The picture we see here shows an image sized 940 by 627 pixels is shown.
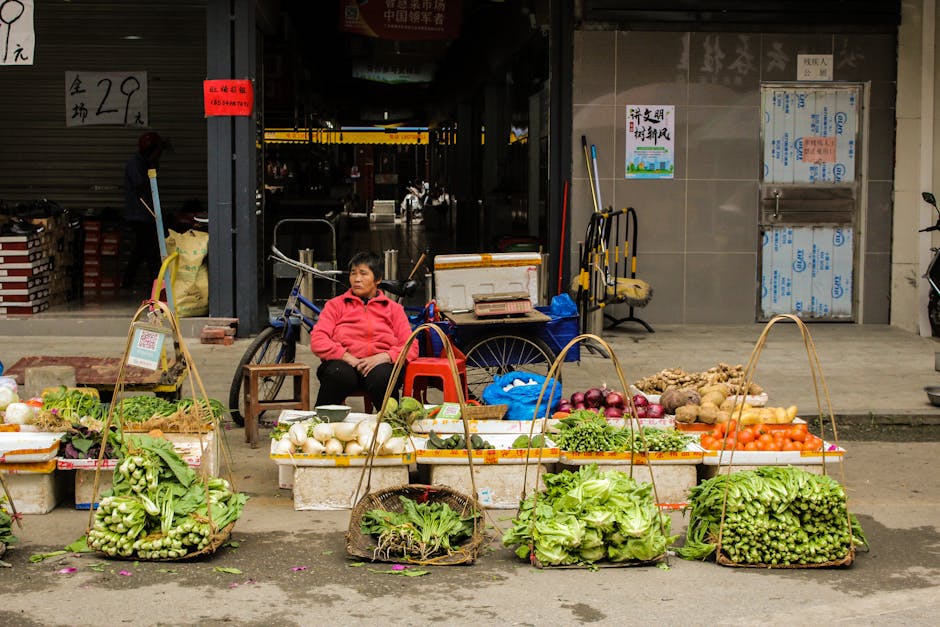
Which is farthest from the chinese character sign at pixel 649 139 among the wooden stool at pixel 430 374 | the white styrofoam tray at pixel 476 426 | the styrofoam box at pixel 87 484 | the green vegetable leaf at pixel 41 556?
the green vegetable leaf at pixel 41 556

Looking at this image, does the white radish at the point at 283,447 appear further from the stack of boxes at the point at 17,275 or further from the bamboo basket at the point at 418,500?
the stack of boxes at the point at 17,275

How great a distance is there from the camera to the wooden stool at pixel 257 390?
313 inches

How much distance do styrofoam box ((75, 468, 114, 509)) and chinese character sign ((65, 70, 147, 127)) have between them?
1082 cm

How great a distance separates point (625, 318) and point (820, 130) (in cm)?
302

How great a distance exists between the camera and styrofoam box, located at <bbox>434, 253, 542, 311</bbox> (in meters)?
9.23

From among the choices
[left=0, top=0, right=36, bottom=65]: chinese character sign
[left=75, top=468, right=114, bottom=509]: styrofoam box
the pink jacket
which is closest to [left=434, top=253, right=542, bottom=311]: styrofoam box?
the pink jacket

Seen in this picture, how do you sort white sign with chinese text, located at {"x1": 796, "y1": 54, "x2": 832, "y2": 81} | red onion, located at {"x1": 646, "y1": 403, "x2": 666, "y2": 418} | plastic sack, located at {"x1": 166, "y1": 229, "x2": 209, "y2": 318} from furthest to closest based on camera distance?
white sign with chinese text, located at {"x1": 796, "y1": 54, "x2": 832, "y2": 81}, plastic sack, located at {"x1": 166, "y1": 229, "x2": 209, "y2": 318}, red onion, located at {"x1": 646, "y1": 403, "x2": 666, "y2": 418}

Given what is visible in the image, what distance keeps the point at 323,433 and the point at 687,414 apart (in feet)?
7.67

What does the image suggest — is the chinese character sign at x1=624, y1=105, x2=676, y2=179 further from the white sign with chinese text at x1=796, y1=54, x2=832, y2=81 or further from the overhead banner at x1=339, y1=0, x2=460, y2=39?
the overhead banner at x1=339, y1=0, x2=460, y2=39

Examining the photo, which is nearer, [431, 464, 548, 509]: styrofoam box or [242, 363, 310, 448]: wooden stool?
[431, 464, 548, 509]: styrofoam box

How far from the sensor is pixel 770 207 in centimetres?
1305

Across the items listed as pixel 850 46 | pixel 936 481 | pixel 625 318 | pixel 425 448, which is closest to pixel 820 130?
pixel 850 46

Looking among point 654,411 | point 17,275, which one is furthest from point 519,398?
point 17,275

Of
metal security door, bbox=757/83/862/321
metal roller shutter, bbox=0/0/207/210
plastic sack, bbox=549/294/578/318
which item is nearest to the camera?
plastic sack, bbox=549/294/578/318
